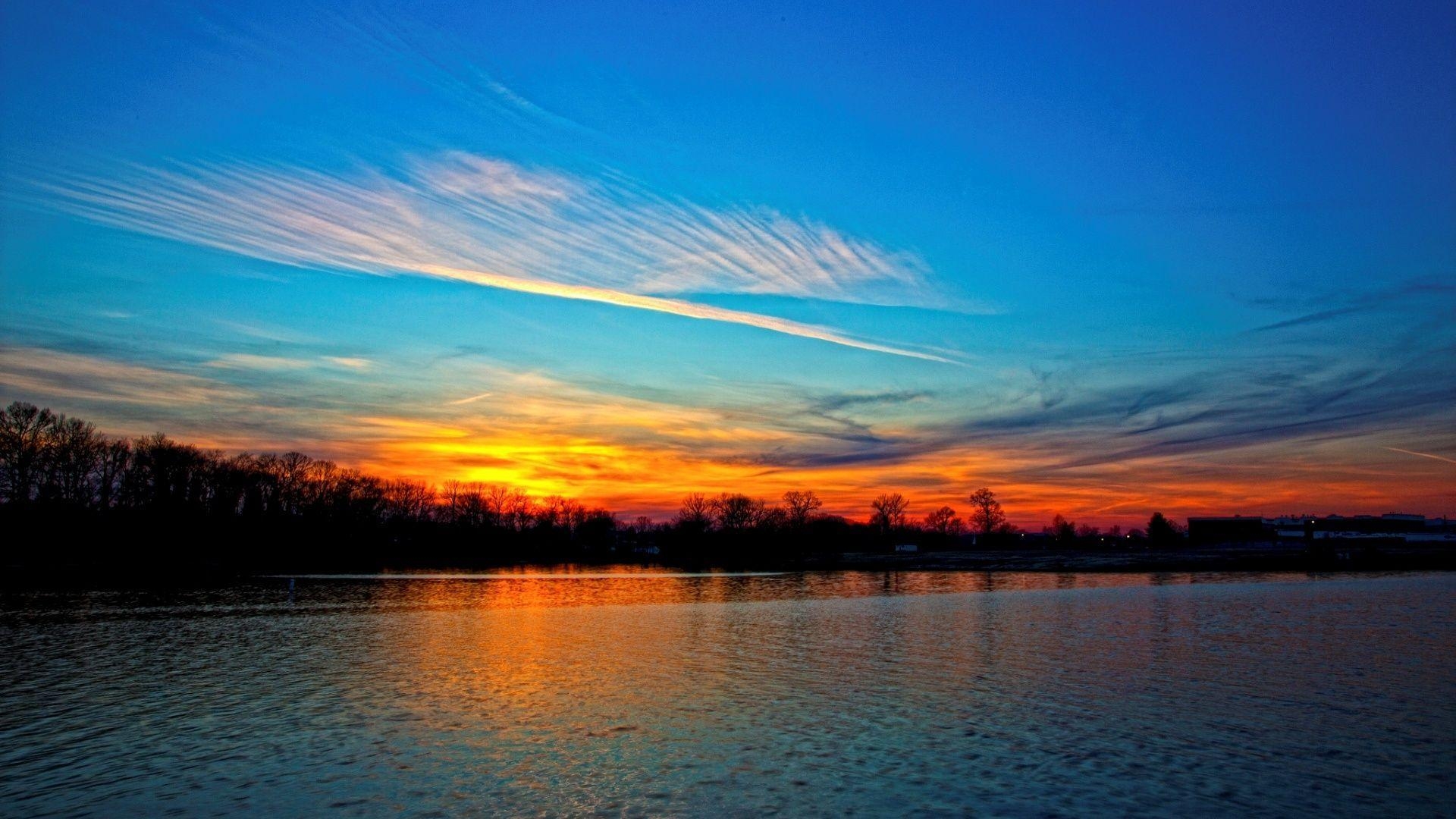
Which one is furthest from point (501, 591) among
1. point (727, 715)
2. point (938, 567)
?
point (938, 567)

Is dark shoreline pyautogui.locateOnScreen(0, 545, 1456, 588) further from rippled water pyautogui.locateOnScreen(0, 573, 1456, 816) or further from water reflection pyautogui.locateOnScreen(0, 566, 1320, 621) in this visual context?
rippled water pyautogui.locateOnScreen(0, 573, 1456, 816)

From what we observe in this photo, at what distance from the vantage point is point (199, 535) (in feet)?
343

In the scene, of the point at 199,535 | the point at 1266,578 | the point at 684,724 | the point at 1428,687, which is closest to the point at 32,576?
the point at 199,535

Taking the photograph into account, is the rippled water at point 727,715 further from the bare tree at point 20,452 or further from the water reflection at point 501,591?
the bare tree at point 20,452

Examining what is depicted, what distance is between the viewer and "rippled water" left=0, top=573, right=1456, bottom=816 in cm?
1174

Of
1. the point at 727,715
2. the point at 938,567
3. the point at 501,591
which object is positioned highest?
the point at 727,715

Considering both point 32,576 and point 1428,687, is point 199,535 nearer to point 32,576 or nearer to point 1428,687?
point 32,576

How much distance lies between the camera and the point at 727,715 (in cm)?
1686

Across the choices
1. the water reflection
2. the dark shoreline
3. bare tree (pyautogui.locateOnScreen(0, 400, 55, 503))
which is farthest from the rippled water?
bare tree (pyautogui.locateOnScreen(0, 400, 55, 503))

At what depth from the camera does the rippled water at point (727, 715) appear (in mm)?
11742

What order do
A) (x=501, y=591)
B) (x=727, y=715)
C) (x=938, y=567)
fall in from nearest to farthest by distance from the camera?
(x=727, y=715) < (x=501, y=591) < (x=938, y=567)

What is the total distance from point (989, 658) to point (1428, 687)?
32.4 feet

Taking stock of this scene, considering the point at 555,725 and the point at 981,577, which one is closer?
the point at 555,725

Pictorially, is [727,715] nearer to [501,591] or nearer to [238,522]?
[501,591]
